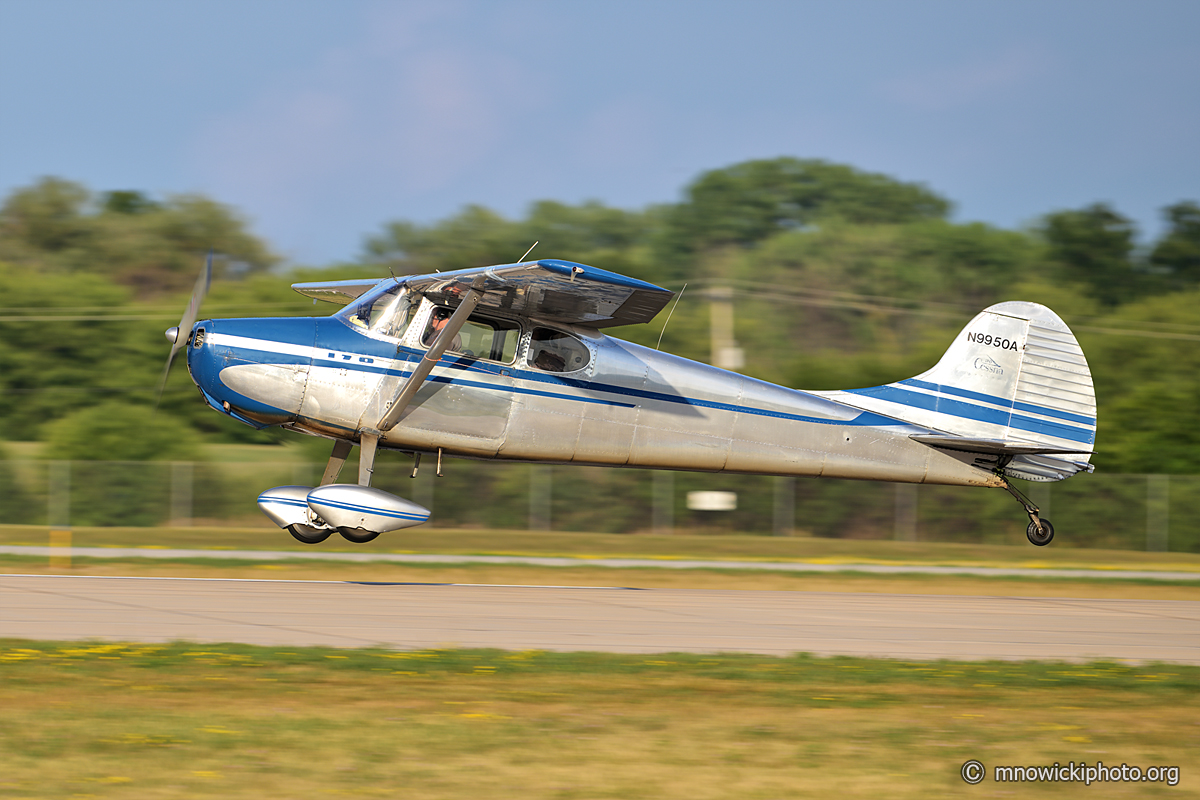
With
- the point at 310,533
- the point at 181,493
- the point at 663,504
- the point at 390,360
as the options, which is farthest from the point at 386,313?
the point at 181,493

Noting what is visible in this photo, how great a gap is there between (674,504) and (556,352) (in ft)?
A: 43.5

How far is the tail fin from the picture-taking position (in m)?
15.0

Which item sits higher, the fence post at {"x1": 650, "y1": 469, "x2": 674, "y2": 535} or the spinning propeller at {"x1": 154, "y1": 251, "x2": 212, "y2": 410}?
the spinning propeller at {"x1": 154, "y1": 251, "x2": 212, "y2": 410}

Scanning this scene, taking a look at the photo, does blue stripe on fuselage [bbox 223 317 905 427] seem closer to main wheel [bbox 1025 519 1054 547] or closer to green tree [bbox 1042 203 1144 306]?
main wheel [bbox 1025 519 1054 547]

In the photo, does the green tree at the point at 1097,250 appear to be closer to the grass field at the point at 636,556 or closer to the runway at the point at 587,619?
the grass field at the point at 636,556

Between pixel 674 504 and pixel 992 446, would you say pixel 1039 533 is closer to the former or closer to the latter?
pixel 992 446

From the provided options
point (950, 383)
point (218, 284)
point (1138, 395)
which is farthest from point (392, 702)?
point (218, 284)

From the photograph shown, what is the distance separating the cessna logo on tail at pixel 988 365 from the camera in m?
15.3

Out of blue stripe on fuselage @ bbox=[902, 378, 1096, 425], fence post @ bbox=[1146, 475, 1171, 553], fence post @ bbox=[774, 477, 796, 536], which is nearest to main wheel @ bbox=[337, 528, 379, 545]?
blue stripe on fuselage @ bbox=[902, 378, 1096, 425]

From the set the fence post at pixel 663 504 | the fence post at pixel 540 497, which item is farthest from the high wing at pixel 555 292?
the fence post at pixel 663 504

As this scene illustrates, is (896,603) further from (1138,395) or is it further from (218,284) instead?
(218,284)

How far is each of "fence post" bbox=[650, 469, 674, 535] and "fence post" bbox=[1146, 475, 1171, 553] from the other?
419 inches

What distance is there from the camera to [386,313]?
44.0 ft

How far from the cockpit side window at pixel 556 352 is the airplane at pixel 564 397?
16 mm
